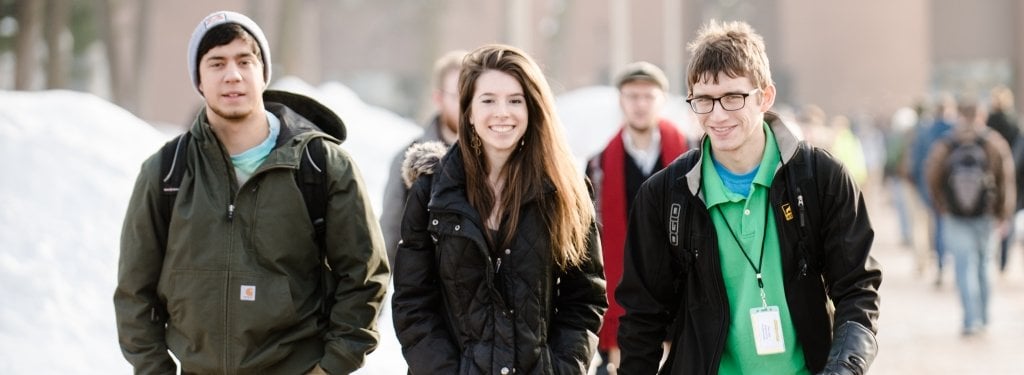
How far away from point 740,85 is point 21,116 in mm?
5502

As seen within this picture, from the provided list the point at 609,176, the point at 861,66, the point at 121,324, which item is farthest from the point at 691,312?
the point at 861,66

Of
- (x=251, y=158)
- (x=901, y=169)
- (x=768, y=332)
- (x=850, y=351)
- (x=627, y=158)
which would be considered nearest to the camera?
(x=850, y=351)

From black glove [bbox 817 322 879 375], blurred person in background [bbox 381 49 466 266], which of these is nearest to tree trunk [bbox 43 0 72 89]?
blurred person in background [bbox 381 49 466 266]

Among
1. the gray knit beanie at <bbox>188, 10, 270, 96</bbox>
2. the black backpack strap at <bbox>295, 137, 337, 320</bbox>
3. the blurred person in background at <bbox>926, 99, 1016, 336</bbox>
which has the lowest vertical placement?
the blurred person in background at <bbox>926, 99, 1016, 336</bbox>

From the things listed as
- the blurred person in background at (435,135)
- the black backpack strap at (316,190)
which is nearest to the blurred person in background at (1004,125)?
the blurred person in background at (435,135)

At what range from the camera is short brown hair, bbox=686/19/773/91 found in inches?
150

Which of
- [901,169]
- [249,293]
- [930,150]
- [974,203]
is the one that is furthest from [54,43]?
[249,293]

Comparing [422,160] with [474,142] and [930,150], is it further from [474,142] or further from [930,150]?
[930,150]

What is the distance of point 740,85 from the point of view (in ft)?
12.6

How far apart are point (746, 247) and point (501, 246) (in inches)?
29.4

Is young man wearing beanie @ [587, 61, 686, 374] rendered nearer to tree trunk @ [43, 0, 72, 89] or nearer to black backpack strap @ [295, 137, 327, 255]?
black backpack strap @ [295, 137, 327, 255]

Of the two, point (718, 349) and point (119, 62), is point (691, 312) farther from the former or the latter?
point (119, 62)

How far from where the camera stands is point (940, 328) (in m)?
11.9

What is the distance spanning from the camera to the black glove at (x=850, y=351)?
140 inches
